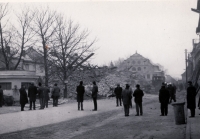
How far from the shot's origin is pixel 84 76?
38.7 metres

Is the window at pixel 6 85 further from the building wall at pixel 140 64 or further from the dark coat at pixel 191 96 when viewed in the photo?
the building wall at pixel 140 64

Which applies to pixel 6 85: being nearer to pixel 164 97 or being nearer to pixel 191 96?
pixel 164 97

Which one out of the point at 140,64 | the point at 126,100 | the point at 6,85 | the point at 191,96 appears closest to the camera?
the point at 191,96

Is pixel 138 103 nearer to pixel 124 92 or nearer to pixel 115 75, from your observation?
pixel 124 92

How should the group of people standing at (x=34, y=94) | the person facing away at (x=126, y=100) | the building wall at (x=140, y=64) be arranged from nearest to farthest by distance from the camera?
the person facing away at (x=126, y=100) → the group of people standing at (x=34, y=94) → the building wall at (x=140, y=64)

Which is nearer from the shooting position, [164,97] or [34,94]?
[164,97]

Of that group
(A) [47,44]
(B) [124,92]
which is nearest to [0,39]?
(A) [47,44]

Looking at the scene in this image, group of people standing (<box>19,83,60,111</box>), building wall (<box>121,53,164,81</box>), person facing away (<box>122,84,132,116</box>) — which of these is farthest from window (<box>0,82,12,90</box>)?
building wall (<box>121,53,164,81</box>)

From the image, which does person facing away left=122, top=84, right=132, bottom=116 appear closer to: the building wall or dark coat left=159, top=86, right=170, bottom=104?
dark coat left=159, top=86, right=170, bottom=104

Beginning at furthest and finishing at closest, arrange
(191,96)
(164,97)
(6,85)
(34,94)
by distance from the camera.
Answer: (6,85) → (34,94) → (164,97) → (191,96)

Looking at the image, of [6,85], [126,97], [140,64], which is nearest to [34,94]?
[126,97]

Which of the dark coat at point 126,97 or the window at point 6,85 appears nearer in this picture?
the dark coat at point 126,97

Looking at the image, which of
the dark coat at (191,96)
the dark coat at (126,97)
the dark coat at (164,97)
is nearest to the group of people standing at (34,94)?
the dark coat at (126,97)

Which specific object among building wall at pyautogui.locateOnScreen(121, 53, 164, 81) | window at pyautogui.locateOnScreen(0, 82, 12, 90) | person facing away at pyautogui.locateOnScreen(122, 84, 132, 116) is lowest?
person facing away at pyautogui.locateOnScreen(122, 84, 132, 116)
